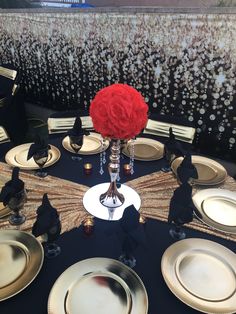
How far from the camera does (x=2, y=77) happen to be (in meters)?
3.96

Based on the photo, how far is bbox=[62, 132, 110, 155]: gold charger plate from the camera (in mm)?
1803

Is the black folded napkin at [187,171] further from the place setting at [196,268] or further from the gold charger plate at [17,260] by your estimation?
the gold charger plate at [17,260]

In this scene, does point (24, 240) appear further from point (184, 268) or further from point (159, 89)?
Answer: point (159, 89)

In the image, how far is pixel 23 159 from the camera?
168 cm

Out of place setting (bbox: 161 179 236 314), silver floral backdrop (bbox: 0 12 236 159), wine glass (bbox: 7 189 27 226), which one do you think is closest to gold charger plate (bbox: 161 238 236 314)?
place setting (bbox: 161 179 236 314)

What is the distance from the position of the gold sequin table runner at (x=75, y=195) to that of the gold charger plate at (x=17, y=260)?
9 cm

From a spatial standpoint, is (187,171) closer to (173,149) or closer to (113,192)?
(173,149)

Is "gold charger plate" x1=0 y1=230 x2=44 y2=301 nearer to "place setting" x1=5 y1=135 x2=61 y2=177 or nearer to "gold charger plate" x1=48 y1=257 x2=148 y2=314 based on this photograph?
"gold charger plate" x1=48 y1=257 x2=148 y2=314

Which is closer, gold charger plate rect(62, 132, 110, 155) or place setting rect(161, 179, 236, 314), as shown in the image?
place setting rect(161, 179, 236, 314)

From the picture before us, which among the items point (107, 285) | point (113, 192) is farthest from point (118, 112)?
point (107, 285)

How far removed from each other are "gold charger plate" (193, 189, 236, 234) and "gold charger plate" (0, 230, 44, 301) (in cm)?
78

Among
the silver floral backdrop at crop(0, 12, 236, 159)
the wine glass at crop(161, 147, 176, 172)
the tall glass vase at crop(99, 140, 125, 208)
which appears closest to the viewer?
the tall glass vase at crop(99, 140, 125, 208)

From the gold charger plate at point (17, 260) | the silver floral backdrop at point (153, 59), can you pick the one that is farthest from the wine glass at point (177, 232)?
the silver floral backdrop at point (153, 59)

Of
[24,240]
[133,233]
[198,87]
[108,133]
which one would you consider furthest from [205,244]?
[198,87]
